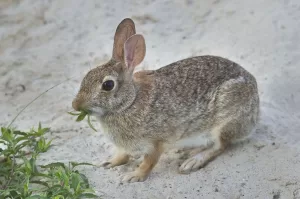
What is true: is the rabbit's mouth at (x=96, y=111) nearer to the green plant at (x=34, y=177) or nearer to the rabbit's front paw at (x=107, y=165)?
the green plant at (x=34, y=177)

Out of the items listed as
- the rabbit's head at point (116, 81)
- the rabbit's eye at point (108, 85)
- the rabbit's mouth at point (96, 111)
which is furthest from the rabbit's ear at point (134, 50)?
the rabbit's mouth at point (96, 111)

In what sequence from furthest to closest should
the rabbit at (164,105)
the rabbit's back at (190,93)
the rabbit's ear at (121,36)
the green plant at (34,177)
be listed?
the rabbit's back at (190,93) → the rabbit's ear at (121,36) → the rabbit at (164,105) → the green plant at (34,177)

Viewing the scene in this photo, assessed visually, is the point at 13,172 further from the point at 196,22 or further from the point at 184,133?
the point at 196,22

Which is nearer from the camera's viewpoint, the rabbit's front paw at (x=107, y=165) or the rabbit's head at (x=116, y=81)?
the rabbit's head at (x=116, y=81)

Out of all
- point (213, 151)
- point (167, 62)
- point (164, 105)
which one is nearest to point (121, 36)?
point (164, 105)

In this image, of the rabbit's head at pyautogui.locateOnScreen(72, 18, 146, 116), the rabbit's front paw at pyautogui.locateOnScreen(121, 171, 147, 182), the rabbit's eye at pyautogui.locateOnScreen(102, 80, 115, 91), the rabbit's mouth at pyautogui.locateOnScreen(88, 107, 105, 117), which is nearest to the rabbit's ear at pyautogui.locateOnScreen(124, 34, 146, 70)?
the rabbit's head at pyautogui.locateOnScreen(72, 18, 146, 116)

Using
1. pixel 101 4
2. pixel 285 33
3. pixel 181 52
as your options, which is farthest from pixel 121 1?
pixel 285 33
